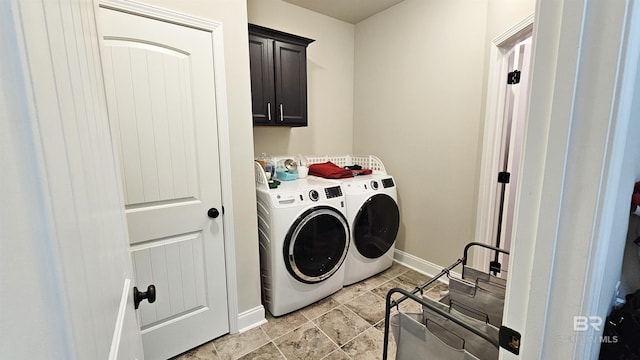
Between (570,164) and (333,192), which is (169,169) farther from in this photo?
(570,164)

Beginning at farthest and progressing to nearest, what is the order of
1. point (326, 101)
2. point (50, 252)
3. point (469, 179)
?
point (326, 101) < point (469, 179) < point (50, 252)

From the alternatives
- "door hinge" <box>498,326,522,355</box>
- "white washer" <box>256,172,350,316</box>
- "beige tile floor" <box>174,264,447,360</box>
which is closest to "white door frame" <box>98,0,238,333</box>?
"beige tile floor" <box>174,264,447,360</box>

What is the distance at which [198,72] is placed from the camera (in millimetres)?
1601

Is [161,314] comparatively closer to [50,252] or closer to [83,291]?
[83,291]

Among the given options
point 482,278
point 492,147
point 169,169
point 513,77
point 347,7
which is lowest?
point 482,278

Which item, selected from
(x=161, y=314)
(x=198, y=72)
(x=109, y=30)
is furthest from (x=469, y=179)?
(x=109, y=30)

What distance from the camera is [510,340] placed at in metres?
0.56

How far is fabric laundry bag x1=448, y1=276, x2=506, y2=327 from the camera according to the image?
40.5 inches

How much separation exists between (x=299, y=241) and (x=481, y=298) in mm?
1224

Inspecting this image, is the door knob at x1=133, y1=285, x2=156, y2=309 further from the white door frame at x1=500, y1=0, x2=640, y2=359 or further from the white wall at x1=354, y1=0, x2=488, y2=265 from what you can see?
the white wall at x1=354, y1=0, x2=488, y2=265

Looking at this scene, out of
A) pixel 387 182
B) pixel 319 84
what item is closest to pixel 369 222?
pixel 387 182

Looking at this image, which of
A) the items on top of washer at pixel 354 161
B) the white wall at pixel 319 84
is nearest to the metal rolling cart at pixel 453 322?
the items on top of washer at pixel 354 161

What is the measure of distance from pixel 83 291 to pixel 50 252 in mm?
124

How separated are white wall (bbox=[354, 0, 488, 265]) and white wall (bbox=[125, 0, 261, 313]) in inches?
65.5
